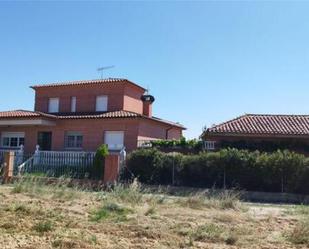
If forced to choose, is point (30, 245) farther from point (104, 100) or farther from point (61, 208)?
point (104, 100)

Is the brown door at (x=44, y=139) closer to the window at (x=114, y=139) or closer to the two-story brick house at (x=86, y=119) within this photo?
the two-story brick house at (x=86, y=119)

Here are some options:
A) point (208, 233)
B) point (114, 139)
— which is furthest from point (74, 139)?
point (208, 233)

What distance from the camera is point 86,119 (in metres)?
33.7

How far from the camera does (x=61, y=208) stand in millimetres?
11719

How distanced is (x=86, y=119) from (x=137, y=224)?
79.7 feet

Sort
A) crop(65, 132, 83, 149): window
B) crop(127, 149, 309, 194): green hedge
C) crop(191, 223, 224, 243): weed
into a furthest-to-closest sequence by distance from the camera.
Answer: crop(65, 132, 83, 149): window, crop(127, 149, 309, 194): green hedge, crop(191, 223, 224, 243): weed

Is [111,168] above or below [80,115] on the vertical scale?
below

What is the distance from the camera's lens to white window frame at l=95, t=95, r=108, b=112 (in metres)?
35.9

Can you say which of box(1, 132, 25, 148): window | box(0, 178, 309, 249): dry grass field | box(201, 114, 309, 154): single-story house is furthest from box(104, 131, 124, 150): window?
box(0, 178, 309, 249): dry grass field

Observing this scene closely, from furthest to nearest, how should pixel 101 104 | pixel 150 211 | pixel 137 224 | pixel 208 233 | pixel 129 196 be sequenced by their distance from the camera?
pixel 101 104 → pixel 129 196 → pixel 150 211 → pixel 137 224 → pixel 208 233

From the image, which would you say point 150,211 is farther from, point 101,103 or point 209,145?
point 101,103

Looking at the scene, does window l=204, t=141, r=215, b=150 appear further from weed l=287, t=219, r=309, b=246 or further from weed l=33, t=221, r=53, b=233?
weed l=33, t=221, r=53, b=233

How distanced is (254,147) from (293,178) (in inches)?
301

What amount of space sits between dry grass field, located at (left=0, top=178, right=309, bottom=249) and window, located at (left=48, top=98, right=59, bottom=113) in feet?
79.1
